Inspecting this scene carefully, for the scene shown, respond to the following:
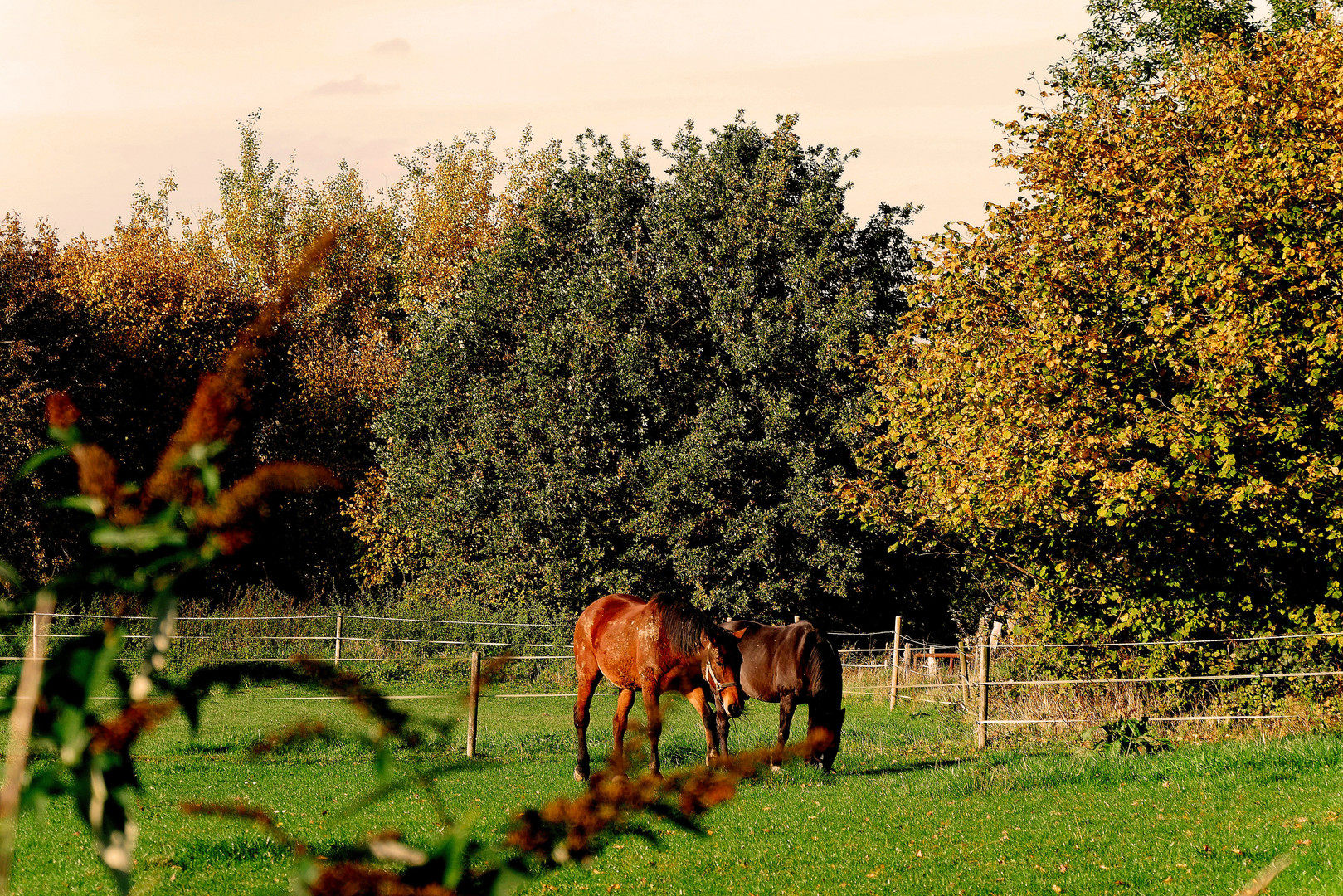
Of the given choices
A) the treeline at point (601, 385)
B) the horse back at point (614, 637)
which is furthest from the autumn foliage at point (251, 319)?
the horse back at point (614, 637)

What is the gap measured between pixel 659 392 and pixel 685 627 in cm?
1497

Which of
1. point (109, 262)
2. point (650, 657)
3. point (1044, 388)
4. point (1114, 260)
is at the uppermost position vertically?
point (109, 262)

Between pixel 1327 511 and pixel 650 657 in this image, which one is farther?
pixel 1327 511

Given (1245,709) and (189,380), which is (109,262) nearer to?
(189,380)

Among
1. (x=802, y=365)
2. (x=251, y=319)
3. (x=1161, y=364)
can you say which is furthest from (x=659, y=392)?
(x=1161, y=364)

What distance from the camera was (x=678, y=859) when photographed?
27.9ft

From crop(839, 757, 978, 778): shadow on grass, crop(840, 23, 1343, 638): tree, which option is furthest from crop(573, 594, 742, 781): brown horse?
crop(840, 23, 1343, 638): tree

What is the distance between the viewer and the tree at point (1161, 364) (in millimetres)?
13867

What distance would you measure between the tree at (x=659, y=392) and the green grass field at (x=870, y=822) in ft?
→ 33.9

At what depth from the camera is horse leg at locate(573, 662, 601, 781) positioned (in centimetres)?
1247

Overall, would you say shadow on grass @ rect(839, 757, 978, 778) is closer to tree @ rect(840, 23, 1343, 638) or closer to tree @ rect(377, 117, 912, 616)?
tree @ rect(840, 23, 1343, 638)

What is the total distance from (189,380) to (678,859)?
80.1ft

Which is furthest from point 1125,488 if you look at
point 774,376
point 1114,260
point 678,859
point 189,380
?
point 189,380

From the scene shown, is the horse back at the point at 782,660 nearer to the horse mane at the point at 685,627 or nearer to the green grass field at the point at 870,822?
the green grass field at the point at 870,822
